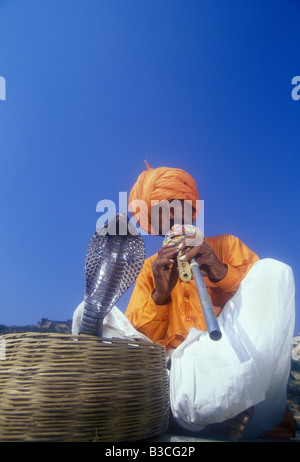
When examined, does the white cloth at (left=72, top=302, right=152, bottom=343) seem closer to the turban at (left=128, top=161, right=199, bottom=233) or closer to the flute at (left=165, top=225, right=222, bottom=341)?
the flute at (left=165, top=225, right=222, bottom=341)

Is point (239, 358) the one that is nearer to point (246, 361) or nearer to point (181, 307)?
point (246, 361)

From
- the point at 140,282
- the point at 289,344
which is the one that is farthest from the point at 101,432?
the point at 140,282

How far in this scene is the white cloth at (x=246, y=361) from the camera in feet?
3.95

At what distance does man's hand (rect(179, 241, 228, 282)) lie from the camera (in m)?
1.54

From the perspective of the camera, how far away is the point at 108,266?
60.7 inches

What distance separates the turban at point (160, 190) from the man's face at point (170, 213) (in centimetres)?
3

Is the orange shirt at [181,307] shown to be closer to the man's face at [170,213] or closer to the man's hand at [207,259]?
the man's hand at [207,259]

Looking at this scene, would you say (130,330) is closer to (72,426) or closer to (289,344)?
(72,426)

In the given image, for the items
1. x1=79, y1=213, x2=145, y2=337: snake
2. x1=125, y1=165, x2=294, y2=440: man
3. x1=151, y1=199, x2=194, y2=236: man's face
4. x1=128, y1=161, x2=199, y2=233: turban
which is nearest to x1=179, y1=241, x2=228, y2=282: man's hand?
x1=125, y1=165, x2=294, y2=440: man

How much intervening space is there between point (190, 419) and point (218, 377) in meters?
0.22

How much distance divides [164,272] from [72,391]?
34.3 inches

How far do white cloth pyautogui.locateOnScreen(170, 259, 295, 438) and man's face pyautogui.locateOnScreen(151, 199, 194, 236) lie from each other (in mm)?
974

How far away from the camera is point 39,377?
1069 mm

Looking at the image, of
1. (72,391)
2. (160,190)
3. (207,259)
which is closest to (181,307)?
(207,259)
